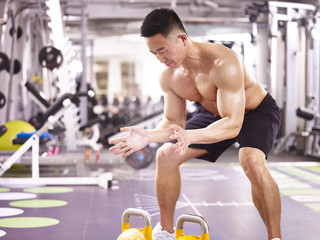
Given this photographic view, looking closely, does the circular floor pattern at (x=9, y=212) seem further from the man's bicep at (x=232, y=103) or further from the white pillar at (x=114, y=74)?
the white pillar at (x=114, y=74)

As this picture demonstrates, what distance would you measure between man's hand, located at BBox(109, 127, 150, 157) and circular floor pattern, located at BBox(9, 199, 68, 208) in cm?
180

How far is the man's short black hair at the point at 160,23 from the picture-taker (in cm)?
173

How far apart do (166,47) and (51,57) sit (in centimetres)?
318

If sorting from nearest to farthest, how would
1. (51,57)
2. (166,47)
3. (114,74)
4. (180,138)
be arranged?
(180,138)
(166,47)
(51,57)
(114,74)

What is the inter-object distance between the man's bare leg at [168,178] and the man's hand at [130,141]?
0.42 metres

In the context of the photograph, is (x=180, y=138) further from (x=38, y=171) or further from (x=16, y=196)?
(x=38, y=171)

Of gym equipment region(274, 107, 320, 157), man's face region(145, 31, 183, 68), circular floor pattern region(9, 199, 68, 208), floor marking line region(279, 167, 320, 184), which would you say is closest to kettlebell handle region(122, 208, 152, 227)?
man's face region(145, 31, 183, 68)

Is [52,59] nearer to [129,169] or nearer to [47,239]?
[129,169]

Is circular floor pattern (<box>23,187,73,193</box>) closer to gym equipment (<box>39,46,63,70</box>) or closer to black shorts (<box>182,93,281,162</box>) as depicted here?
gym equipment (<box>39,46,63,70</box>)

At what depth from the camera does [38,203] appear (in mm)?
3430

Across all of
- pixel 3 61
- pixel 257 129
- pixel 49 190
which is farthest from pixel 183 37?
pixel 3 61

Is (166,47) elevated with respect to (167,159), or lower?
elevated

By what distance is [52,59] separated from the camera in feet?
15.4

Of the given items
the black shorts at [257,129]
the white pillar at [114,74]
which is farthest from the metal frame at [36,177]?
the white pillar at [114,74]
